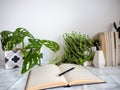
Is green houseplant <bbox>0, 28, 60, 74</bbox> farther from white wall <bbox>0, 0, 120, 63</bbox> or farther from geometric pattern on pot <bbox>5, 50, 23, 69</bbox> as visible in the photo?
white wall <bbox>0, 0, 120, 63</bbox>

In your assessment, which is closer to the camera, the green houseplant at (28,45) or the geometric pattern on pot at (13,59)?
the green houseplant at (28,45)

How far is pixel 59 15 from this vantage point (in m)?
1.26

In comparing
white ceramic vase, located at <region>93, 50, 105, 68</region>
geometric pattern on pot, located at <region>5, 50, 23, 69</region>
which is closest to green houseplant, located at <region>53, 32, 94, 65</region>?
white ceramic vase, located at <region>93, 50, 105, 68</region>

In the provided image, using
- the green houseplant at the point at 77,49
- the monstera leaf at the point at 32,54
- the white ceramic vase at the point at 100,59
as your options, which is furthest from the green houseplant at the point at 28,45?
the white ceramic vase at the point at 100,59

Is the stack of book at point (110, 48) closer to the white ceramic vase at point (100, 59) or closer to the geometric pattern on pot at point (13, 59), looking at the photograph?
the white ceramic vase at point (100, 59)

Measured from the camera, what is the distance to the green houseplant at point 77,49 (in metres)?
1.06

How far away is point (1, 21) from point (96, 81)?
3.14ft

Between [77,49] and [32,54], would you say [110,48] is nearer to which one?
[77,49]

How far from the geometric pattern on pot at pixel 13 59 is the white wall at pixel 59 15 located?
10.7 inches

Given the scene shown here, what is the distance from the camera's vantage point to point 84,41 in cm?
111

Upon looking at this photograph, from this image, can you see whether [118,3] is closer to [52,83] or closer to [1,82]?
[52,83]

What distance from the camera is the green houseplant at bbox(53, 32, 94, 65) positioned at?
1.06 metres

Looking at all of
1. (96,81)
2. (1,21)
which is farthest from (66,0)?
(96,81)

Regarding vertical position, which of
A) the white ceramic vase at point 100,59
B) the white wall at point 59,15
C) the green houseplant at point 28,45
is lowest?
the white ceramic vase at point 100,59
